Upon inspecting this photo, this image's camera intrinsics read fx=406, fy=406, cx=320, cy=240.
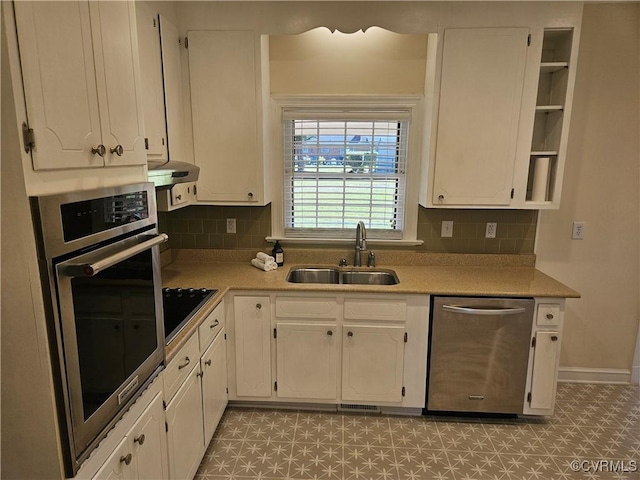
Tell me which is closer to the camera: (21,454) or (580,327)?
(21,454)

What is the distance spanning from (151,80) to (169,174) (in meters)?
0.71

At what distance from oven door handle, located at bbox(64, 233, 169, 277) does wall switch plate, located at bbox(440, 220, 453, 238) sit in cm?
216

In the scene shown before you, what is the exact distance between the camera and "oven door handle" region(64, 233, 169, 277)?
3.32 feet

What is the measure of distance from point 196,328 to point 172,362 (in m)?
0.28

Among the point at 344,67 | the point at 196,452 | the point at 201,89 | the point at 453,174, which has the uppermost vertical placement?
the point at 344,67

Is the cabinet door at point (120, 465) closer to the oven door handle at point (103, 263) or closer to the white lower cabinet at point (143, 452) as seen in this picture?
the white lower cabinet at point (143, 452)

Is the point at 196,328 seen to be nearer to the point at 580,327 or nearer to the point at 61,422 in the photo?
the point at 61,422

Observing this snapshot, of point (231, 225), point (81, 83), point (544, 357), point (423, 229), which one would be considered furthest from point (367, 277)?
point (81, 83)

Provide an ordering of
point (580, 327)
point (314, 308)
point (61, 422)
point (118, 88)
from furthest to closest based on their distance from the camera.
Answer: point (580, 327)
point (314, 308)
point (118, 88)
point (61, 422)

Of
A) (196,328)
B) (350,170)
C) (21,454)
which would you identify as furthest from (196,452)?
(350,170)

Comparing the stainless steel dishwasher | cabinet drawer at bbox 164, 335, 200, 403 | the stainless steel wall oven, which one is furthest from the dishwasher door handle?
the stainless steel wall oven

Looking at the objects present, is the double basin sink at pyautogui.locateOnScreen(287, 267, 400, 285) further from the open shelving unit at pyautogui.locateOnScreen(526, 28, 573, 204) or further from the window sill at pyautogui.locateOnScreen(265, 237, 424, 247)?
the open shelving unit at pyautogui.locateOnScreen(526, 28, 573, 204)

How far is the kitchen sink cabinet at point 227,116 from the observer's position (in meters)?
2.53

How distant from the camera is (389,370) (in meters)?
2.61
